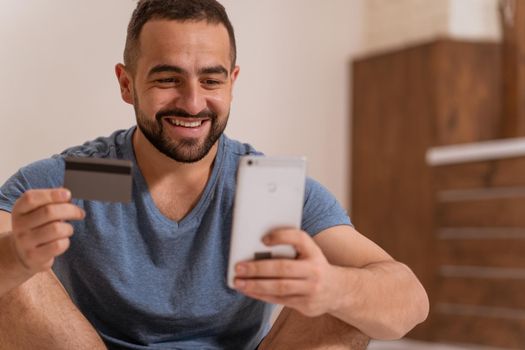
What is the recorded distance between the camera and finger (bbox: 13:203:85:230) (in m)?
1.29

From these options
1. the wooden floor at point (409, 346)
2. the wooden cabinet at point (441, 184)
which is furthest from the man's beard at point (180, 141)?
the wooden floor at point (409, 346)

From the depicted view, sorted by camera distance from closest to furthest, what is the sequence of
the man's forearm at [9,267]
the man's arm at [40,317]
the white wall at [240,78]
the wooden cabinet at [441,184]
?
the man's forearm at [9,267], the man's arm at [40,317], the white wall at [240,78], the wooden cabinet at [441,184]

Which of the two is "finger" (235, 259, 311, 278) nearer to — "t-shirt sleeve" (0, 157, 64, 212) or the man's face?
the man's face


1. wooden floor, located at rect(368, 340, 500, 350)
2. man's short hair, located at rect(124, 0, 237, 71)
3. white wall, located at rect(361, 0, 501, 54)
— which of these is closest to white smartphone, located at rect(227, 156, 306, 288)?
man's short hair, located at rect(124, 0, 237, 71)

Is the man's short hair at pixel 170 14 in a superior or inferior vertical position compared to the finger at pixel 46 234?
superior

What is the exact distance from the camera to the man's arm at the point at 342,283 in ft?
4.19

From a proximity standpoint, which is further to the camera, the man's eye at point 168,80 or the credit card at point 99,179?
the man's eye at point 168,80

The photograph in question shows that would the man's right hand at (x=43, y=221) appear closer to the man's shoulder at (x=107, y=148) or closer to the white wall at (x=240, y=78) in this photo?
the man's shoulder at (x=107, y=148)

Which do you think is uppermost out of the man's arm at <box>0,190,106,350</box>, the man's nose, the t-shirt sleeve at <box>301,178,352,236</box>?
the man's nose

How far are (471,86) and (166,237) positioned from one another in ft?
8.81

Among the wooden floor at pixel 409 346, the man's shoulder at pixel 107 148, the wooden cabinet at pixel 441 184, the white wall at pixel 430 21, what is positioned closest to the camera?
the man's shoulder at pixel 107 148

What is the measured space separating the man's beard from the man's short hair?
15 centimetres

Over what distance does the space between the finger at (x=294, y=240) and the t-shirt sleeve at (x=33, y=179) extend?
1.86 ft

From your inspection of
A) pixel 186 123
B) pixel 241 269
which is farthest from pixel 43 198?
pixel 186 123
